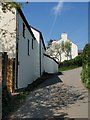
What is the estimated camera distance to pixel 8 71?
747 inches

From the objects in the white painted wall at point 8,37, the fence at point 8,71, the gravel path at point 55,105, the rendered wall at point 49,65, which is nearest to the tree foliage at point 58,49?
the rendered wall at point 49,65

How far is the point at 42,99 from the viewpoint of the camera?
1684cm

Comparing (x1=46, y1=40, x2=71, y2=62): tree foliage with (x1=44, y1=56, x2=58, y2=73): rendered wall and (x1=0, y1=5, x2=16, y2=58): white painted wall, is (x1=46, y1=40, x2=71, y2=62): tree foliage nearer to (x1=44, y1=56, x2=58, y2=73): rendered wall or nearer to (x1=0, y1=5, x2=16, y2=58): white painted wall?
(x1=44, y1=56, x2=58, y2=73): rendered wall

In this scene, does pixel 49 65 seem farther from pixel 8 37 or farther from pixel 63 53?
pixel 63 53

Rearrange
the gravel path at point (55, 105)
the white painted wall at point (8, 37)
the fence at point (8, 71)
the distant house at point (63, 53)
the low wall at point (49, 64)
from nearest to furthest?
1. the gravel path at point (55, 105)
2. the fence at point (8, 71)
3. the white painted wall at point (8, 37)
4. the low wall at point (49, 64)
5. the distant house at point (63, 53)

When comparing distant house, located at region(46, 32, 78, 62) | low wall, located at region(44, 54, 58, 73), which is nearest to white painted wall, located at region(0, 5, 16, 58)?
low wall, located at region(44, 54, 58, 73)

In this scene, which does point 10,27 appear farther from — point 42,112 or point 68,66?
point 68,66

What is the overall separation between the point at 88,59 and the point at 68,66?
33399 mm

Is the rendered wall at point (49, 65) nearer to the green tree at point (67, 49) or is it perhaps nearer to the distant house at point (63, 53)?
the green tree at point (67, 49)

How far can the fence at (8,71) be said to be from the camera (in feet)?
59.3

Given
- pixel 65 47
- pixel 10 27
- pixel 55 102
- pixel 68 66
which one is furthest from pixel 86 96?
pixel 65 47

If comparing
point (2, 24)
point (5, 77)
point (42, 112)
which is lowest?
point (42, 112)

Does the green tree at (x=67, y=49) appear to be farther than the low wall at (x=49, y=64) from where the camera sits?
Yes

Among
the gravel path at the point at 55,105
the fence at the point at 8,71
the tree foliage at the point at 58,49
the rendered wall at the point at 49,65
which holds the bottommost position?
the gravel path at the point at 55,105
